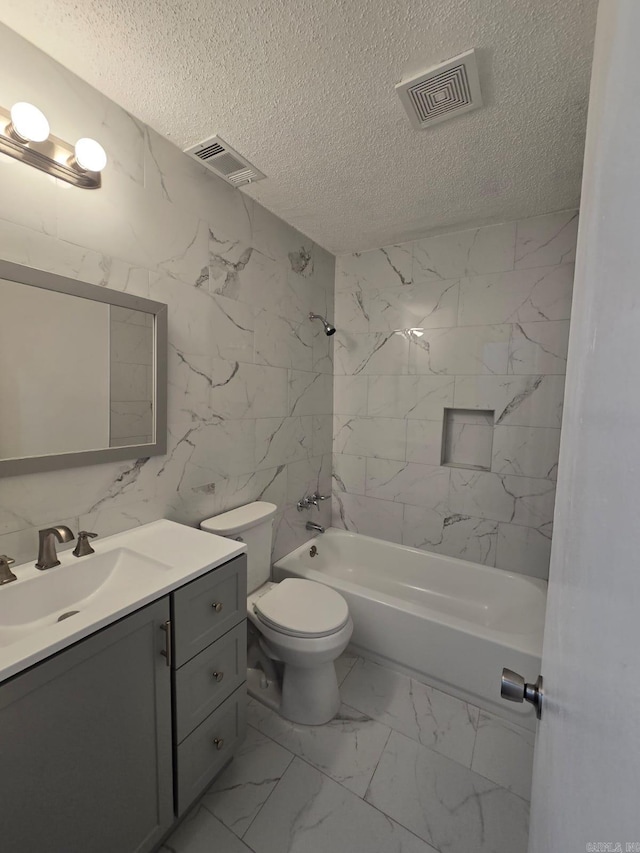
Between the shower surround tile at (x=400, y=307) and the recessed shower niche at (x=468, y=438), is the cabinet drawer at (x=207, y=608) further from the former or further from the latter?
the shower surround tile at (x=400, y=307)

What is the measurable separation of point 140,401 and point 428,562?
2064mm

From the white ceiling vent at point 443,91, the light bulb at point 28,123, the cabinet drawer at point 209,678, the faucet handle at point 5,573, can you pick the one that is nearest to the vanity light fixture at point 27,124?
the light bulb at point 28,123

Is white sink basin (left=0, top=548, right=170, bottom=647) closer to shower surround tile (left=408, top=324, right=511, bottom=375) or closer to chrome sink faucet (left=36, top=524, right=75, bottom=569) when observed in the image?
chrome sink faucet (left=36, top=524, right=75, bottom=569)

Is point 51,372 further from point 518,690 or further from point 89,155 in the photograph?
point 518,690

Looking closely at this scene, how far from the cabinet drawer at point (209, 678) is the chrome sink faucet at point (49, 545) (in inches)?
20.8

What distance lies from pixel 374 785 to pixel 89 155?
97.4 inches

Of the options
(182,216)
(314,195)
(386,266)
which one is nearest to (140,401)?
(182,216)

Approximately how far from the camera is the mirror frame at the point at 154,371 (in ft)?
3.61

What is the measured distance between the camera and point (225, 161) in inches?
63.3

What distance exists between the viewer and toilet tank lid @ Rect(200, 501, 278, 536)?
1.68m

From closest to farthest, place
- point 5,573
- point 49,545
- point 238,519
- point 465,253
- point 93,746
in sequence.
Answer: point 93,746, point 5,573, point 49,545, point 238,519, point 465,253

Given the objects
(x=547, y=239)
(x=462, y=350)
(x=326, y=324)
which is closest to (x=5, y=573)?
(x=326, y=324)

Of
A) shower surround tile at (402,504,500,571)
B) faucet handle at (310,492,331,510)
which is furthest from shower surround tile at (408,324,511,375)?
faucet handle at (310,492,331,510)

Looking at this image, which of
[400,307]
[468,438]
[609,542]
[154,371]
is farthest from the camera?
[400,307]
